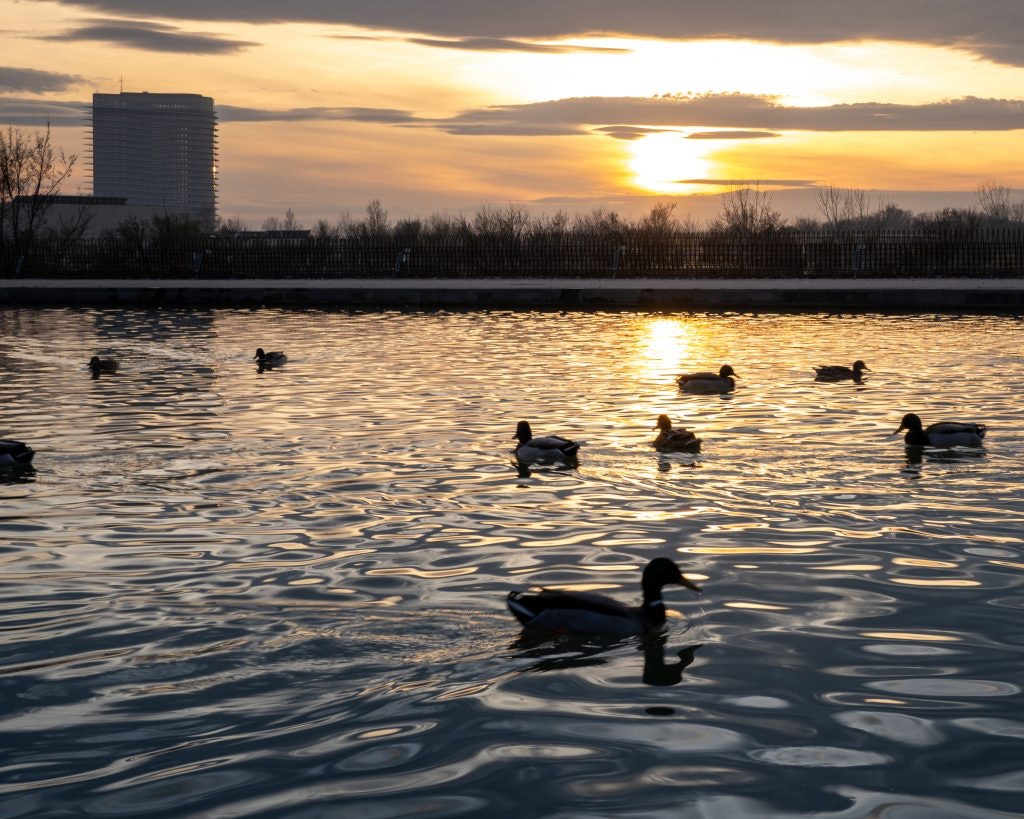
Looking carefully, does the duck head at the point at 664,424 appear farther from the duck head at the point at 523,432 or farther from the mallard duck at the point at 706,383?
the mallard duck at the point at 706,383

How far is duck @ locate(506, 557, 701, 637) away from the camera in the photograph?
6.80 m

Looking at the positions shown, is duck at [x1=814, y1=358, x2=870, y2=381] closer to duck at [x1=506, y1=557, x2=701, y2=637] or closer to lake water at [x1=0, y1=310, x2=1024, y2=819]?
lake water at [x1=0, y1=310, x2=1024, y2=819]

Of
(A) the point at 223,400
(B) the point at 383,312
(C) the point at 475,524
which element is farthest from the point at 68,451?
(B) the point at 383,312

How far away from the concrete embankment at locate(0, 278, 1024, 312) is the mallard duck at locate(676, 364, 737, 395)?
16944 millimetres

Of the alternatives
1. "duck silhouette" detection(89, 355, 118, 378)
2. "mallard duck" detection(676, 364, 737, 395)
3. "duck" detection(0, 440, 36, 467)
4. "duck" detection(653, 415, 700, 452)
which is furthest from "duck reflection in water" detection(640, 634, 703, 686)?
"duck silhouette" detection(89, 355, 118, 378)

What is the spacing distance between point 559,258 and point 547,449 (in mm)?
39902

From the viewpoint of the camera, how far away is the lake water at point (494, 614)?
17.6 feet

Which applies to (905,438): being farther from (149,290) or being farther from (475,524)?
(149,290)

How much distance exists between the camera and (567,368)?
21094mm

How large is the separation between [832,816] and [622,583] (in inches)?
134

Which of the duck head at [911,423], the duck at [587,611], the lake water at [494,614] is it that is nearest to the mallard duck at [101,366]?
the lake water at [494,614]

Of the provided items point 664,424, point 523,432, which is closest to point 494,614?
point 523,432

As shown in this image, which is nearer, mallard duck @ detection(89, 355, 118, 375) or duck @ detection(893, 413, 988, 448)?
duck @ detection(893, 413, 988, 448)

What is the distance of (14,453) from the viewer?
39.1 ft
